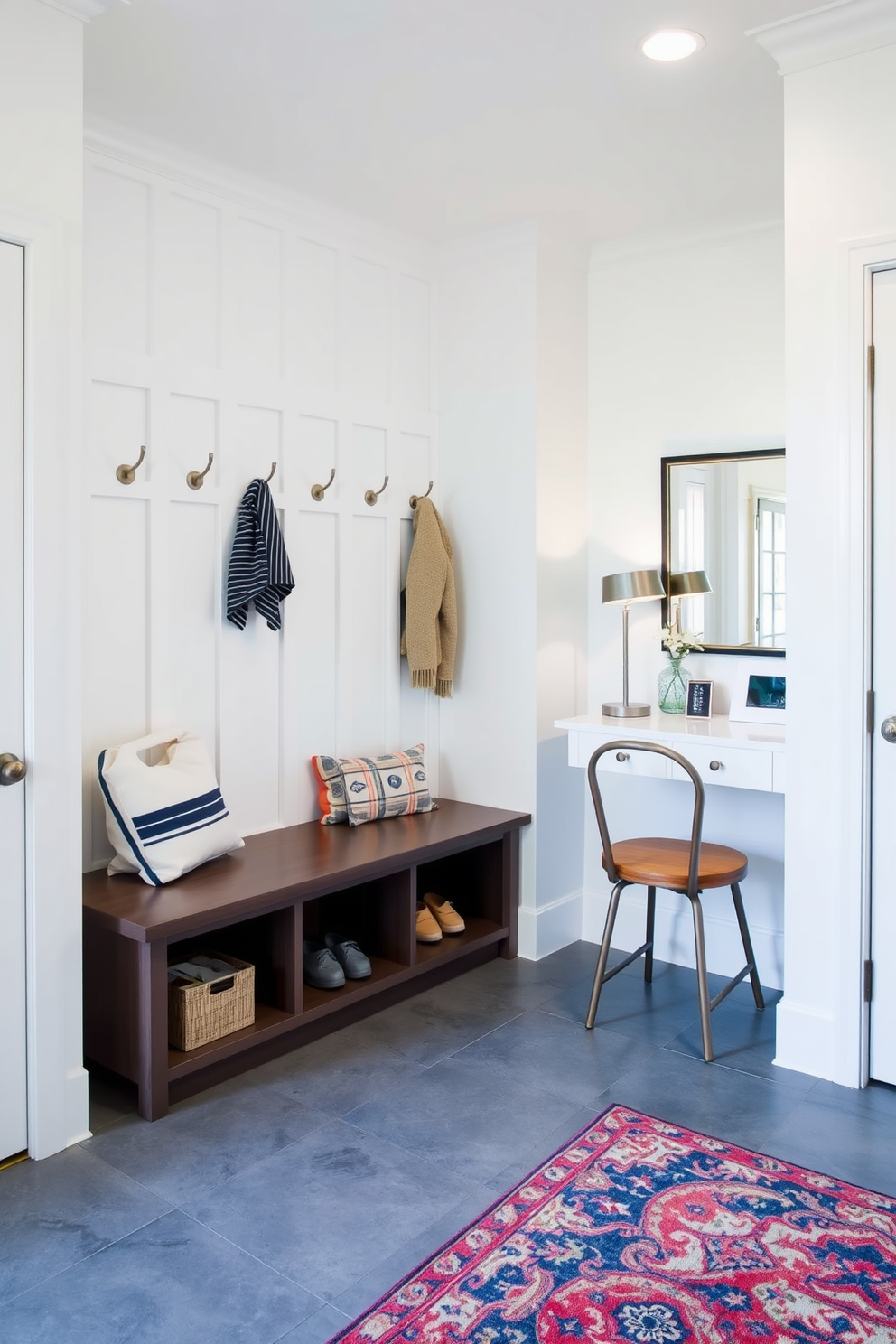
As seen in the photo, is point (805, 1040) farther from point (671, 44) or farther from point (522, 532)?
point (671, 44)

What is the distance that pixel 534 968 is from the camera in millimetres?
3529

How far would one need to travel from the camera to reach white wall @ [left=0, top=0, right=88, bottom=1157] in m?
2.19

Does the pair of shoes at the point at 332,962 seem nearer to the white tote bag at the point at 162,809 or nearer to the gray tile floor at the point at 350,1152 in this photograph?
the gray tile floor at the point at 350,1152

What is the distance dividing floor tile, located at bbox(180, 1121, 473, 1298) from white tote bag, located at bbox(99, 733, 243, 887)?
0.80m

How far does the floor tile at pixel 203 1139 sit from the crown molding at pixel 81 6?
252 cm

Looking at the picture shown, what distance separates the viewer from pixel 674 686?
11.5 ft

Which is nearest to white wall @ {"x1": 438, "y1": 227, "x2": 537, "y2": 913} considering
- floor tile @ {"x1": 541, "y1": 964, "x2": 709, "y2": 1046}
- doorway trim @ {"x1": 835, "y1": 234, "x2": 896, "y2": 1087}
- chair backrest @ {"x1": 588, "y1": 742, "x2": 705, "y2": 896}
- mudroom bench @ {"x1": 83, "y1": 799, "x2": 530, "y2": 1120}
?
mudroom bench @ {"x1": 83, "y1": 799, "x2": 530, "y2": 1120}

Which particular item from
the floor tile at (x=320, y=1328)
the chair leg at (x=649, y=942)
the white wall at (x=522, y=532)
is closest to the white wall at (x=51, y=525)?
the floor tile at (x=320, y=1328)

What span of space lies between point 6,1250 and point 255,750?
1574 mm

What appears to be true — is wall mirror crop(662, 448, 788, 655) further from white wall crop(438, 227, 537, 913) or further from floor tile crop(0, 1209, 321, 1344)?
floor tile crop(0, 1209, 321, 1344)

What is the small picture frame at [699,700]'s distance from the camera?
11.2 feet

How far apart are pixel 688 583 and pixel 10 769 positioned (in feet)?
7.46

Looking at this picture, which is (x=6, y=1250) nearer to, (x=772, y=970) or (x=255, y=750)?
(x=255, y=750)

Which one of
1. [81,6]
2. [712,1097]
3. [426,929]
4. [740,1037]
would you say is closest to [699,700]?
[740,1037]
